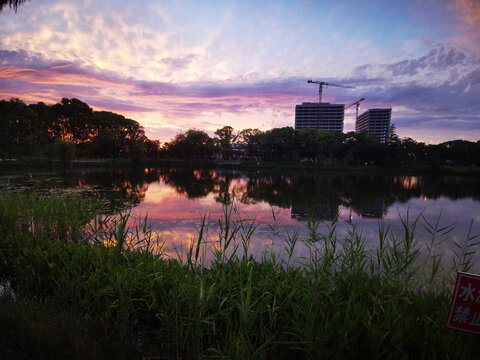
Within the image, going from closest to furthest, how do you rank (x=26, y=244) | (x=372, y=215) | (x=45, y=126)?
1. (x=26, y=244)
2. (x=372, y=215)
3. (x=45, y=126)

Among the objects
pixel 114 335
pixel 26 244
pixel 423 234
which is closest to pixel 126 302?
pixel 114 335

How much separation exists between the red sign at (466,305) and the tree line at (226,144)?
58649mm

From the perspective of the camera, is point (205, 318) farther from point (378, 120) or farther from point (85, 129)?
point (378, 120)

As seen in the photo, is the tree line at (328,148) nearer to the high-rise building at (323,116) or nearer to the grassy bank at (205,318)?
the grassy bank at (205,318)

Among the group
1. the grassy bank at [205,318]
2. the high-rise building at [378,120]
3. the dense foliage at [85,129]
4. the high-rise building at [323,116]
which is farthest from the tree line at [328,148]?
the high-rise building at [378,120]

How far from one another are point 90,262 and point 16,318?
1.60m

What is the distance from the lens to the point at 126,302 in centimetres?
354

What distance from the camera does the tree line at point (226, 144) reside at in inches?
2345

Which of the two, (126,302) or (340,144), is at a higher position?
(340,144)

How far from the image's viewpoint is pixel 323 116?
15750cm

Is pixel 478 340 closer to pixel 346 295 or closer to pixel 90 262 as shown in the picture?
pixel 346 295

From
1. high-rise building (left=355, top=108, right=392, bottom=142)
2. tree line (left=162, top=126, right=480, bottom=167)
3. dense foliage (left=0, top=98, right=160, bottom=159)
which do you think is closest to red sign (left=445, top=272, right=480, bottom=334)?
dense foliage (left=0, top=98, right=160, bottom=159)

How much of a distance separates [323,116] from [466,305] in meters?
168

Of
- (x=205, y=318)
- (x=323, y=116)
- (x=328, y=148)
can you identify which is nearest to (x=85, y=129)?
(x=328, y=148)
